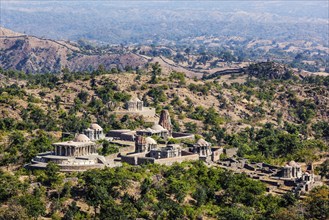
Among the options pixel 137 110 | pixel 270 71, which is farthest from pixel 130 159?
pixel 270 71

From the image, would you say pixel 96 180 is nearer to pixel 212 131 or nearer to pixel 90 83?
pixel 212 131

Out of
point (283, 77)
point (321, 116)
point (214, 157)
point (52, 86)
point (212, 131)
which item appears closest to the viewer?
point (214, 157)

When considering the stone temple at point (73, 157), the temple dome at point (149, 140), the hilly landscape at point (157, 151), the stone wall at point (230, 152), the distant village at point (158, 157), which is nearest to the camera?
the hilly landscape at point (157, 151)

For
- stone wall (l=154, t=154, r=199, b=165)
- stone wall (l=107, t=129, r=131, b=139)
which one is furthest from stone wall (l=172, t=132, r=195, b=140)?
stone wall (l=154, t=154, r=199, b=165)

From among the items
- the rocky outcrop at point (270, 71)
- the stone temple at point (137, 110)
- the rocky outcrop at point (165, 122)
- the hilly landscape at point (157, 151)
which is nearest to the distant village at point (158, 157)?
the hilly landscape at point (157, 151)

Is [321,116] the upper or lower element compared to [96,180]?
lower

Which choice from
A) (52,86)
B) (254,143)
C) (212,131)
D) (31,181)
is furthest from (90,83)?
(31,181)

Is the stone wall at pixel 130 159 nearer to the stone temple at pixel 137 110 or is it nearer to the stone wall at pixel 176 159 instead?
the stone wall at pixel 176 159
